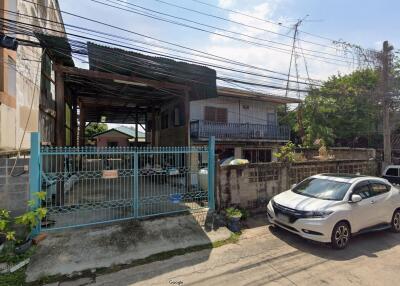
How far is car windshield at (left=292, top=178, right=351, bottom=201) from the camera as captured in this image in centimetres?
633

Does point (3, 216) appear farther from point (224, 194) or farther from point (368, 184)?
point (368, 184)

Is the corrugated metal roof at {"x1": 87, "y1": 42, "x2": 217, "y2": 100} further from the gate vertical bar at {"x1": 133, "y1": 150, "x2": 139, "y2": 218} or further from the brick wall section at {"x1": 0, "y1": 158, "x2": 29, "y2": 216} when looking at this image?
the brick wall section at {"x1": 0, "y1": 158, "x2": 29, "y2": 216}

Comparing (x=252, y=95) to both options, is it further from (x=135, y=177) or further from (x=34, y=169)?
(x=34, y=169)

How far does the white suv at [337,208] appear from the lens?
18.8 ft

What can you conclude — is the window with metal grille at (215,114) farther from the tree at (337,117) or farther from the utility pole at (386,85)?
the utility pole at (386,85)

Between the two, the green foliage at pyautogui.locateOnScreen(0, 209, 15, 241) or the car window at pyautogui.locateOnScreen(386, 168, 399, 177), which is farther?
the car window at pyautogui.locateOnScreen(386, 168, 399, 177)

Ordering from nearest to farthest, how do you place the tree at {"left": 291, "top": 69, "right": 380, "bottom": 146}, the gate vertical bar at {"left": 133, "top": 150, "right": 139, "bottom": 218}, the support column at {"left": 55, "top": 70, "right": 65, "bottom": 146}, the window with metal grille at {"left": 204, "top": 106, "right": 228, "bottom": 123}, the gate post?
1. the gate vertical bar at {"left": 133, "top": 150, "right": 139, "bottom": 218}
2. the gate post
3. the support column at {"left": 55, "top": 70, "right": 65, "bottom": 146}
4. the window with metal grille at {"left": 204, "top": 106, "right": 228, "bottom": 123}
5. the tree at {"left": 291, "top": 69, "right": 380, "bottom": 146}

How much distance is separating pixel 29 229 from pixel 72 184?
9.88ft

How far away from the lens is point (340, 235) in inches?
229

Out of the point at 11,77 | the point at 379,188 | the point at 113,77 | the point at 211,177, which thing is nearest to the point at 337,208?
the point at 379,188

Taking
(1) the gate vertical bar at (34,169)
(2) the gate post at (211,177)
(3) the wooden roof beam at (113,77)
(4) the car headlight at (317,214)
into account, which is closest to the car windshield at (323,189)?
(4) the car headlight at (317,214)

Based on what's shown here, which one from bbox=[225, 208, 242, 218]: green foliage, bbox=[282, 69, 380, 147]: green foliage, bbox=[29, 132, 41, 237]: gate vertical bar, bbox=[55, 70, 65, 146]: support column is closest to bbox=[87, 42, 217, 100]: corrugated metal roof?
bbox=[55, 70, 65, 146]: support column

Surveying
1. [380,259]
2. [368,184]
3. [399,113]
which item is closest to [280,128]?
[399,113]

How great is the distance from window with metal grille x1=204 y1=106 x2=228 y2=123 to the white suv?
1020cm
